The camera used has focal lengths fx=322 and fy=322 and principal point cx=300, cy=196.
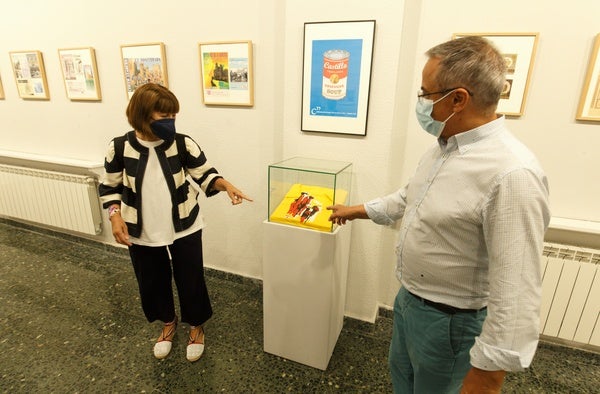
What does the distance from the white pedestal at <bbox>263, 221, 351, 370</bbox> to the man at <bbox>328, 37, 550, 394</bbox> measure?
1.82 ft

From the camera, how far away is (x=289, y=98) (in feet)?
6.44

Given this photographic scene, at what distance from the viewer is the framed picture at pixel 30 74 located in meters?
2.85

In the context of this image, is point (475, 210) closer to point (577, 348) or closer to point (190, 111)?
point (577, 348)

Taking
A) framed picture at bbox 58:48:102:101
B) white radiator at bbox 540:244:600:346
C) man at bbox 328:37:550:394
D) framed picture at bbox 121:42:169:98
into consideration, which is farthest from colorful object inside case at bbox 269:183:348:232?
framed picture at bbox 58:48:102:101

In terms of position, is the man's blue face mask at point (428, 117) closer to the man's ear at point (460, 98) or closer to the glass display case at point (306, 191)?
the man's ear at point (460, 98)

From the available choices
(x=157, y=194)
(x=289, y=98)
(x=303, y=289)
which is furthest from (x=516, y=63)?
(x=157, y=194)

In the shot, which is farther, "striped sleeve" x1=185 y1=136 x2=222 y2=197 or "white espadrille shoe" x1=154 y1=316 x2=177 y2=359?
"white espadrille shoe" x1=154 y1=316 x2=177 y2=359

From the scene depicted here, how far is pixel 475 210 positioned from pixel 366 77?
1.15 meters

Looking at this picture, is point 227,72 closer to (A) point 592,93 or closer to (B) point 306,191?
(B) point 306,191

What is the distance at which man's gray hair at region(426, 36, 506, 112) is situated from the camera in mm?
821

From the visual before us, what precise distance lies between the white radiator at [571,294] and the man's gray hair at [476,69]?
1376 millimetres

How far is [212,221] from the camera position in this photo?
262 cm

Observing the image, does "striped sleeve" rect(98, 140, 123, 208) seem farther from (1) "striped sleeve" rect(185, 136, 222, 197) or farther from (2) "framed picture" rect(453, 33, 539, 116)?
(2) "framed picture" rect(453, 33, 539, 116)

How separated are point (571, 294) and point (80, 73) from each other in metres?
3.80
